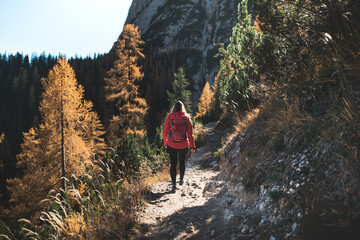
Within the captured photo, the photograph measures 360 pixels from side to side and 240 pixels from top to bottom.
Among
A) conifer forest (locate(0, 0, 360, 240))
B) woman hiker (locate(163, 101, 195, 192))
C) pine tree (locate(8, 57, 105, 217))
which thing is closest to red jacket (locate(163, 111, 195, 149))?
woman hiker (locate(163, 101, 195, 192))

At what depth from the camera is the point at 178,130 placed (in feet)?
16.0

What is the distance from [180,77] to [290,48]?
1408 inches

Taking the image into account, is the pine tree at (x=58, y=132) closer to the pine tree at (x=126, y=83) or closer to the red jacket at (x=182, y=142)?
the pine tree at (x=126, y=83)

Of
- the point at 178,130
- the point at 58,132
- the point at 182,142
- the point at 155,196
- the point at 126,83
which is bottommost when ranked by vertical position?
the point at 155,196

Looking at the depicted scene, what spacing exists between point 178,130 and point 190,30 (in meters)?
108

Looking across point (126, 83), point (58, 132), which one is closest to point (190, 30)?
point (126, 83)

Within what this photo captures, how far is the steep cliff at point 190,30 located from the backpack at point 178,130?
87.6 m

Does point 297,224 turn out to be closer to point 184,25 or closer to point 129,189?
point 129,189

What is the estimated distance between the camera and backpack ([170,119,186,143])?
16.0ft

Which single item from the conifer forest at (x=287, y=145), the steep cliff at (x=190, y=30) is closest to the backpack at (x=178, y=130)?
the conifer forest at (x=287, y=145)

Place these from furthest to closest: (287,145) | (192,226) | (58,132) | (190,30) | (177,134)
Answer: (190,30) → (58,132) → (177,134) → (192,226) → (287,145)

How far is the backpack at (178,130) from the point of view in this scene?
4.86 meters

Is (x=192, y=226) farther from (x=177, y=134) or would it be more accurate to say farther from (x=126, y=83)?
(x=126, y=83)

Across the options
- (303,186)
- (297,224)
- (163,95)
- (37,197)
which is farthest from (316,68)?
(163,95)
